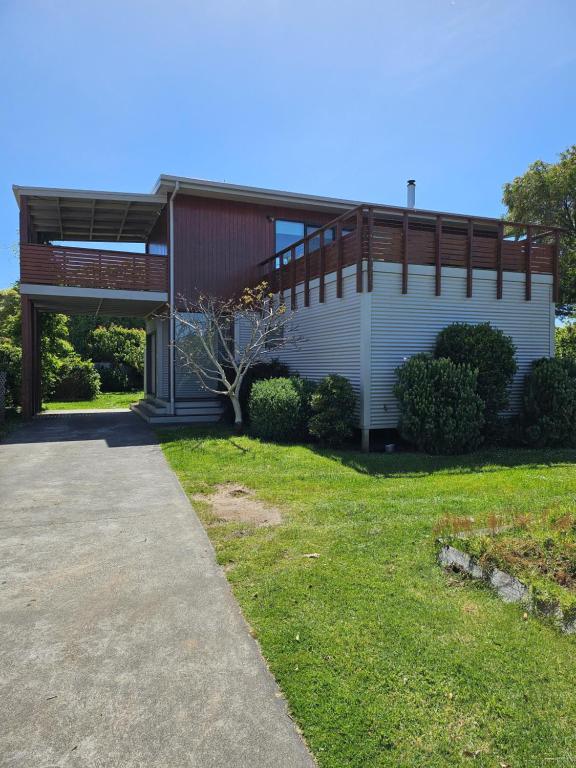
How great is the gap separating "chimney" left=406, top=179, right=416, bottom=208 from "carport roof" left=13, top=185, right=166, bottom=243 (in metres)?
7.25

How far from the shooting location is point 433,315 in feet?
32.2

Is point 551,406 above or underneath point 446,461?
above

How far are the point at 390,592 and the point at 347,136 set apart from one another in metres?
10.5

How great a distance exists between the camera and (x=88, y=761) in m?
1.97

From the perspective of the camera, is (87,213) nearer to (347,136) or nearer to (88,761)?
(347,136)

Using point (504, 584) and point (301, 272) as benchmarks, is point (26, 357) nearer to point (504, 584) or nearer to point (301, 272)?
point (301, 272)

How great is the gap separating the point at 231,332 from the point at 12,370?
7.50m

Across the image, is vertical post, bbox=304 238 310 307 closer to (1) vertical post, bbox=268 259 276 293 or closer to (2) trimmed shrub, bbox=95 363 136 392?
(1) vertical post, bbox=268 259 276 293

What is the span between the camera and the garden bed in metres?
2.97

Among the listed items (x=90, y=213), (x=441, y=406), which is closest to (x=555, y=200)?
(x=441, y=406)

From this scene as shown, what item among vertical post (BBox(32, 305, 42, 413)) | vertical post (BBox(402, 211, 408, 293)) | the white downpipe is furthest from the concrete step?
vertical post (BBox(402, 211, 408, 293))

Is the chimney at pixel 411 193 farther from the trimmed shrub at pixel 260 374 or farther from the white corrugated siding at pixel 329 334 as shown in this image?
the trimmed shrub at pixel 260 374

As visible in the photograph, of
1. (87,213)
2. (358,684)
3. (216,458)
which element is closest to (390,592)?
(358,684)

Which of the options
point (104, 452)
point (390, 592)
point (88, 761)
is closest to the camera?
point (88, 761)
